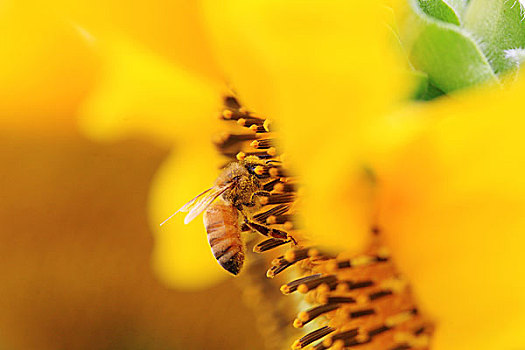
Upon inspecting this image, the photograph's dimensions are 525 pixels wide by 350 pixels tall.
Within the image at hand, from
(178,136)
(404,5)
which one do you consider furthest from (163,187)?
(404,5)

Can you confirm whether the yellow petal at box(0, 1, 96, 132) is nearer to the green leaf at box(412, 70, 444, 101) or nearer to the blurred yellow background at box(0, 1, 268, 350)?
the blurred yellow background at box(0, 1, 268, 350)

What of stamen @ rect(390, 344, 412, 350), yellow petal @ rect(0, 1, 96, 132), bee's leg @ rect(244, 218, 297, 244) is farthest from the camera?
yellow petal @ rect(0, 1, 96, 132)

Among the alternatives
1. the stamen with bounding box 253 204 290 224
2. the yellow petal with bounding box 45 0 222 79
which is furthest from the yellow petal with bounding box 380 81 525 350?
the yellow petal with bounding box 45 0 222 79

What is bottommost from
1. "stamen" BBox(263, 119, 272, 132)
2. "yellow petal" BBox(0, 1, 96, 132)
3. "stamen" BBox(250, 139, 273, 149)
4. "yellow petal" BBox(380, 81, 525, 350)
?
"yellow petal" BBox(380, 81, 525, 350)

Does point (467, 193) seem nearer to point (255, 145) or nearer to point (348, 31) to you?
point (348, 31)

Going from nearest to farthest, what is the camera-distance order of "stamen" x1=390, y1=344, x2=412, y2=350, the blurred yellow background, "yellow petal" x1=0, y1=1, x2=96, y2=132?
"stamen" x1=390, y1=344, x2=412, y2=350 < "yellow petal" x1=0, y1=1, x2=96, y2=132 < the blurred yellow background

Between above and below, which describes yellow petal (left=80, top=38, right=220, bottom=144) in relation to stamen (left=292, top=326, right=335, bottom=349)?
above
